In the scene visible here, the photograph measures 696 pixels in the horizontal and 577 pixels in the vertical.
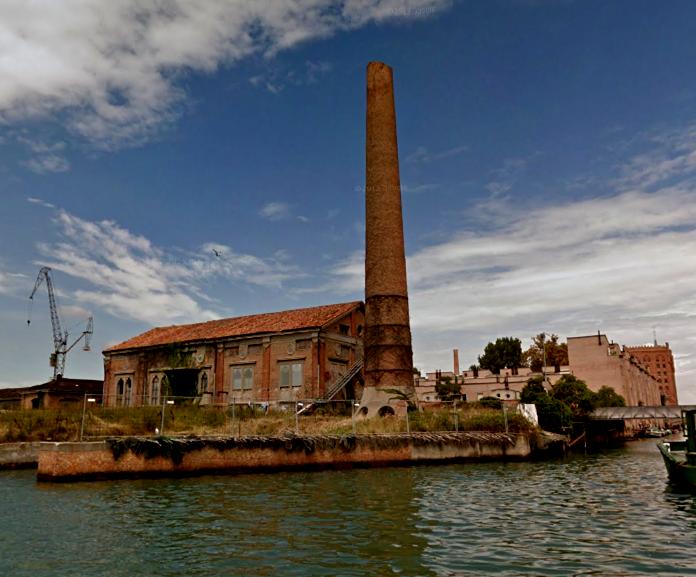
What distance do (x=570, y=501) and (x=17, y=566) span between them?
1303cm

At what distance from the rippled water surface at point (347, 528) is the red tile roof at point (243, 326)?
63.7 feet

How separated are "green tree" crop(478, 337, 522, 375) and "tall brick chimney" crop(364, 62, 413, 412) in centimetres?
5615

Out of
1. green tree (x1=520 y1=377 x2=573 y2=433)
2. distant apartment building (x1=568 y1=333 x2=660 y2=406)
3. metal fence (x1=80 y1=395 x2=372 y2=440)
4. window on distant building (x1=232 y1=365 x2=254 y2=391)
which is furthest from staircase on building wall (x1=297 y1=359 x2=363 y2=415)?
distant apartment building (x1=568 y1=333 x2=660 y2=406)

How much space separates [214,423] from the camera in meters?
28.5

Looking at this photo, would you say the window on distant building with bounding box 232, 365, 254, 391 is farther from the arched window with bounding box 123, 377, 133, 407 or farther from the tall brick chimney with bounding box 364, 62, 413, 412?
the arched window with bounding box 123, 377, 133, 407

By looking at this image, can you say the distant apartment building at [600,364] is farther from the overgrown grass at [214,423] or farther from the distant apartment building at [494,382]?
the overgrown grass at [214,423]

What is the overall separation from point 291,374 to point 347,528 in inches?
1053

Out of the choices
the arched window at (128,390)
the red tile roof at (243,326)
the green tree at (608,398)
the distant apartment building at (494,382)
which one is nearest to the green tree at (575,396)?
the green tree at (608,398)

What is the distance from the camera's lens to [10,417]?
1155 inches

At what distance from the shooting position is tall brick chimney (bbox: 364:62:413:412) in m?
34.0

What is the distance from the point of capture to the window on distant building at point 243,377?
133 feet

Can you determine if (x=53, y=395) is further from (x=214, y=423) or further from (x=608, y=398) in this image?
(x=608, y=398)

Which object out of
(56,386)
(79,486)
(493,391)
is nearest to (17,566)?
(79,486)

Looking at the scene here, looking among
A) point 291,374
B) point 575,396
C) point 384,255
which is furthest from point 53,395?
Answer: point 575,396
